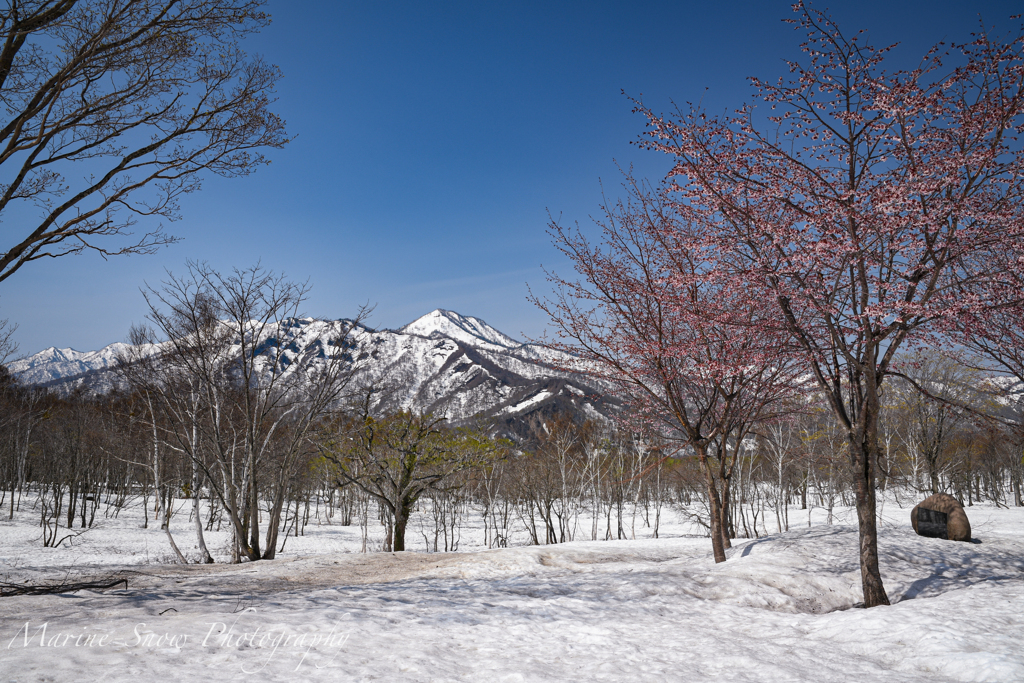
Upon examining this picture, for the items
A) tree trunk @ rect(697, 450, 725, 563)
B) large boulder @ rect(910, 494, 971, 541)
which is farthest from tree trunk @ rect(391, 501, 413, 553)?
large boulder @ rect(910, 494, 971, 541)

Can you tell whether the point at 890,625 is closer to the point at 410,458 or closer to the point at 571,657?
the point at 571,657

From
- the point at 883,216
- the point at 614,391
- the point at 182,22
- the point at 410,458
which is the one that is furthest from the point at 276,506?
the point at 883,216

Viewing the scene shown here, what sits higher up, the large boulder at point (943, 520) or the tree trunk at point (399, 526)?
the large boulder at point (943, 520)

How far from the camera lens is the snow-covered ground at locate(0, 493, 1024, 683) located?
410cm

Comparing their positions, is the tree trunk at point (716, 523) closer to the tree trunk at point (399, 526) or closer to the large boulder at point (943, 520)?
the large boulder at point (943, 520)

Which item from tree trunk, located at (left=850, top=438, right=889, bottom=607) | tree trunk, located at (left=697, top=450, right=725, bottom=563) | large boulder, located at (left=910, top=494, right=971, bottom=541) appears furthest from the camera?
large boulder, located at (left=910, top=494, right=971, bottom=541)

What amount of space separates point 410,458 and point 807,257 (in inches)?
559

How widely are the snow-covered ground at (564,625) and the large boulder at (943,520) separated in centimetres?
162

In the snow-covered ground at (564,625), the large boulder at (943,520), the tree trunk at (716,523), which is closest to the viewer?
the snow-covered ground at (564,625)

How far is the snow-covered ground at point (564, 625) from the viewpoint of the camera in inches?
161

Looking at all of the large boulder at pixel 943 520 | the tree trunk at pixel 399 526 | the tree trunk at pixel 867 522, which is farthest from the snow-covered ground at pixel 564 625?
the tree trunk at pixel 399 526

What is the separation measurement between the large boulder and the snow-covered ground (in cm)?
162

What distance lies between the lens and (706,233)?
7.44 meters

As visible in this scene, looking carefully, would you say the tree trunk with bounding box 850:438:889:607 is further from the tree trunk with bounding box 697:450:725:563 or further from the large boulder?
the large boulder
